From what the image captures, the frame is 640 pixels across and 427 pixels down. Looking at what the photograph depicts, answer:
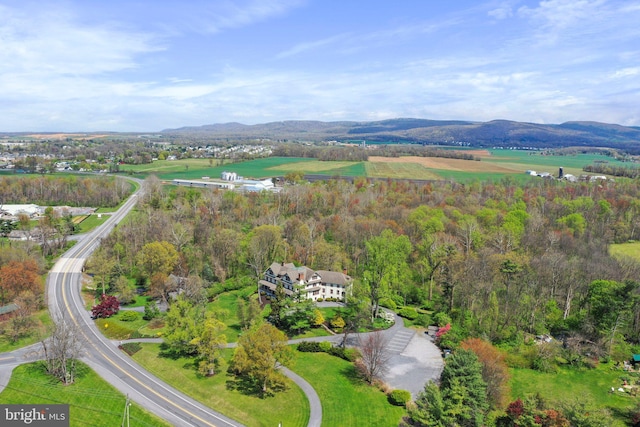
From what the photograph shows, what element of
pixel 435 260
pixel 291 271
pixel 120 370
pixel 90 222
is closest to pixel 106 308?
pixel 120 370

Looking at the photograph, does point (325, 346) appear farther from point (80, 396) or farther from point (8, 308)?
point (8, 308)

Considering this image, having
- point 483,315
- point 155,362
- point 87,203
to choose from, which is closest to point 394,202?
point 483,315

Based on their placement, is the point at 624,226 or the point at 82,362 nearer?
the point at 82,362

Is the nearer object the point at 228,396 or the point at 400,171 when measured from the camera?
the point at 228,396

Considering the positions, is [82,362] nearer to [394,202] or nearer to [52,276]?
[52,276]

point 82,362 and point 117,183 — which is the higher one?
point 117,183

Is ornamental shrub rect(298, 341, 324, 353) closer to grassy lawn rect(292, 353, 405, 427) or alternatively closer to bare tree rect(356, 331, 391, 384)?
grassy lawn rect(292, 353, 405, 427)

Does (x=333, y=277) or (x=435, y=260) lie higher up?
(x=435, y=260)
